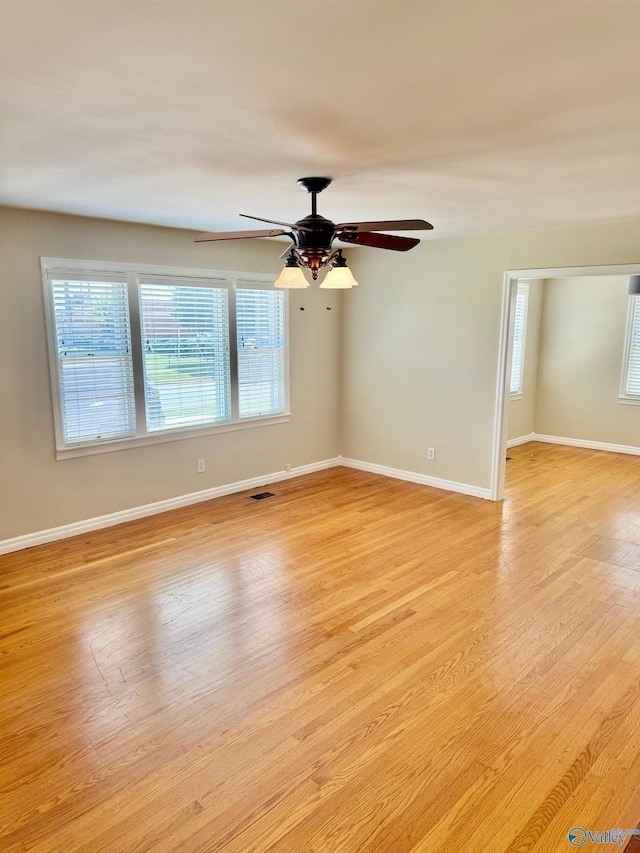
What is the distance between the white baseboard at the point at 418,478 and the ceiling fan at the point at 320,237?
2943 millimetres

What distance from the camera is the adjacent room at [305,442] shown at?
1.69 meters

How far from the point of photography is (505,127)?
207cm

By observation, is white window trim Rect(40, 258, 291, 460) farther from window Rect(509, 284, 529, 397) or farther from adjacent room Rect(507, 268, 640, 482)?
adjacent room Rect(507, 268, 640, 482)

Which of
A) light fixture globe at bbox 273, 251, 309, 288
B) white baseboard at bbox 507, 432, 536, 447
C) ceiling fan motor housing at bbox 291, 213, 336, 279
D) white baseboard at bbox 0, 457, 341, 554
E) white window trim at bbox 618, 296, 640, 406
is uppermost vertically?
ceiling fan motor housing at bbox 291, 213, 336, 279

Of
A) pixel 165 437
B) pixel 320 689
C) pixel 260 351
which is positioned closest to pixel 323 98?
pixel 320 689

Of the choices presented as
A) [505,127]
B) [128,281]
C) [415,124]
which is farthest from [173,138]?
[128,281]

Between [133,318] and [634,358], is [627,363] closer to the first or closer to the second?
[634,358]

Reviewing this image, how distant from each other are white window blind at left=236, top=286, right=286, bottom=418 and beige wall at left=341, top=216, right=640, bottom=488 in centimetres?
93

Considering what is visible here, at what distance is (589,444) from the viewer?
722 centimetres

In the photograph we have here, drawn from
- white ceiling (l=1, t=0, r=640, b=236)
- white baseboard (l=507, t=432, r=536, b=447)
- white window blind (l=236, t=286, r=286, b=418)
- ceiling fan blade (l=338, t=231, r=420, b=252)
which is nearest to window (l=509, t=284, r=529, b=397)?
white baseboard (l=507, t=432, r=536, b=447)

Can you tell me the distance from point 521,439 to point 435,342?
9.73 feet

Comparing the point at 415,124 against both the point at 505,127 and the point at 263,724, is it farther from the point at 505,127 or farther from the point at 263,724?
the point at 263,724

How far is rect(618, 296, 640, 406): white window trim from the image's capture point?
6707 mm

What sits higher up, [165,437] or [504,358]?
[504,358]
